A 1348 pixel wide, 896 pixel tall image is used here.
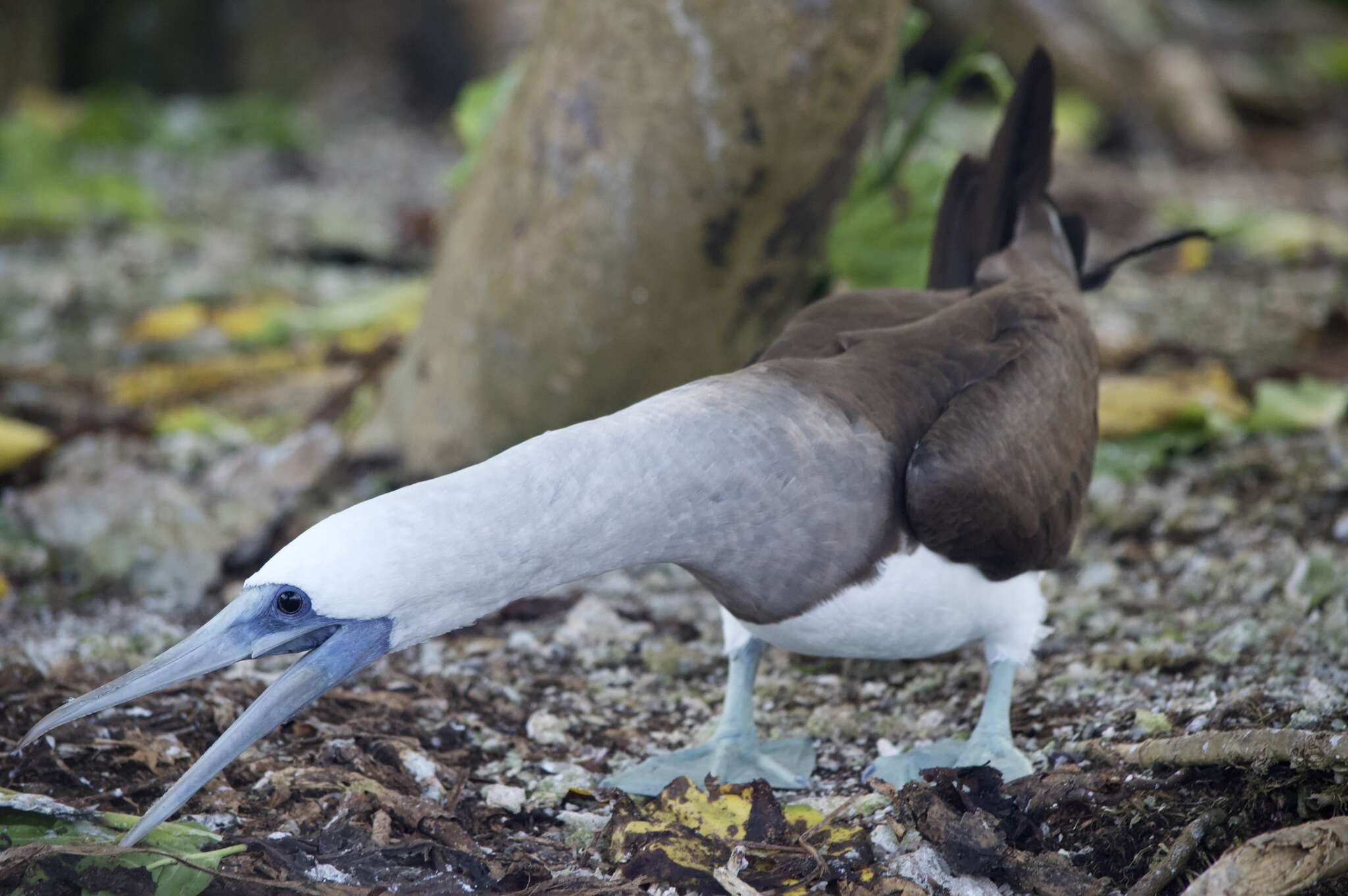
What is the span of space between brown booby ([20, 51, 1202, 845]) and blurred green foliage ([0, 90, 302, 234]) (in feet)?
19.8

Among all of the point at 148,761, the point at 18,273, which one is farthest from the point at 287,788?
the point at 18,273

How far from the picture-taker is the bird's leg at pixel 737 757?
3156 millimetres

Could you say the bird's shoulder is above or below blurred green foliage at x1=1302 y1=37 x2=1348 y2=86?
above

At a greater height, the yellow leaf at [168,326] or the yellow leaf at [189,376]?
the yellow leaf at [168,326]

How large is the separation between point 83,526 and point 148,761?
1.74 metres

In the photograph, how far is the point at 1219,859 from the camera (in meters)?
2.47

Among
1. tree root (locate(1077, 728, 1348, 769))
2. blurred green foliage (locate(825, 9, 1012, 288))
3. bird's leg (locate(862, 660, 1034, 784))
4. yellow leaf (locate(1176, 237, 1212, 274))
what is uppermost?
blurred green foliage (locate(825, 9, 1012, 288))

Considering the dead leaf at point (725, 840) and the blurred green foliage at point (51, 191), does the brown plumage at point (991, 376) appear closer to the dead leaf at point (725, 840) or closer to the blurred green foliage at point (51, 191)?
the dead leaf at point (725, 840)

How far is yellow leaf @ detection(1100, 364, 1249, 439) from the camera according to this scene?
4984 mm

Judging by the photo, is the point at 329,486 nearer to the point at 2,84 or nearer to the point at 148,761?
the point at 148,761

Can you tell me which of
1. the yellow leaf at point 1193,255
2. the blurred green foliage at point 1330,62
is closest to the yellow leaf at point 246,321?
the yellow leaf at point 1193,255

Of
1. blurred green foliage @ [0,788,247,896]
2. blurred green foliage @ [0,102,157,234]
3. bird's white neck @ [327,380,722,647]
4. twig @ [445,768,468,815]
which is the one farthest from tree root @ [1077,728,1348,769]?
blurred green foliage @ [0,102,157,234]

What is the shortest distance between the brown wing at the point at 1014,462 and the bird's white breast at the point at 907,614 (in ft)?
0.16

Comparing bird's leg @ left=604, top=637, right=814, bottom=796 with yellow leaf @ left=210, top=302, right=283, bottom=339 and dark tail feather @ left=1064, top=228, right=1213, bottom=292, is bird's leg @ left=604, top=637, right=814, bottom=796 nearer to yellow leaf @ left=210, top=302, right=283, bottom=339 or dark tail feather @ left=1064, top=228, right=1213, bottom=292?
dark tail feather @ left=1064, top=228, right=1213, bottom=292
